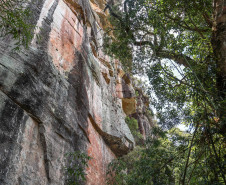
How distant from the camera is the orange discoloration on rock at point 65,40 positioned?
8594 millimetres

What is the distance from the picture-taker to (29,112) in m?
5.98

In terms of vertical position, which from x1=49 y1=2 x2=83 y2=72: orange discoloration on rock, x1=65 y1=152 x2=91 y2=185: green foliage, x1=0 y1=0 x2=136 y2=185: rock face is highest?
x1=49 y1=2 x2=83 y2=72: orange discoloration on rock

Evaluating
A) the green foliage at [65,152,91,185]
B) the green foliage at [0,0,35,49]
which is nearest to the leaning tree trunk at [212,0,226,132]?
the green foliage at [65,152,91,185]

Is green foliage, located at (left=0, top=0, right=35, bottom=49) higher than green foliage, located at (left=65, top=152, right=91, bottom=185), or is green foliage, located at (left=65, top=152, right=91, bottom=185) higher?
green foliage, located at (left=0, top=0, right=35, bottom=49)

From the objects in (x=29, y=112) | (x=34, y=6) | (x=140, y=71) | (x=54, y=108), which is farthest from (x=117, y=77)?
(x=29, y=112)

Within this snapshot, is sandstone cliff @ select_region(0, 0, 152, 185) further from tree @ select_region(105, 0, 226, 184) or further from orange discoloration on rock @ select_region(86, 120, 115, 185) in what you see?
tree @ select_region(105, 0, 226, 184)

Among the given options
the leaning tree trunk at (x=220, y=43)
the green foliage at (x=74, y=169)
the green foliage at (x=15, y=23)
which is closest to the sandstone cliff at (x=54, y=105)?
the green foliage at (x=74, y=169)

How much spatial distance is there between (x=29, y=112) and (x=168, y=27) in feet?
19.8

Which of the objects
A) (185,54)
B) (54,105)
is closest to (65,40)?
(54,105)

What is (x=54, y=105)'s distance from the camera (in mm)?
7094

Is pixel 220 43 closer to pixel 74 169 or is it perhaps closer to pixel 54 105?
pixel 54 105

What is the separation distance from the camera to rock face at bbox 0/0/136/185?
5363mm

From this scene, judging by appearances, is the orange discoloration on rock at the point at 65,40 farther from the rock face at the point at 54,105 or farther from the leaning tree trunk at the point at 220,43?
the leaning tree trunk at the point at 220,43

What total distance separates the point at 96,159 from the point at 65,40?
533 cm
